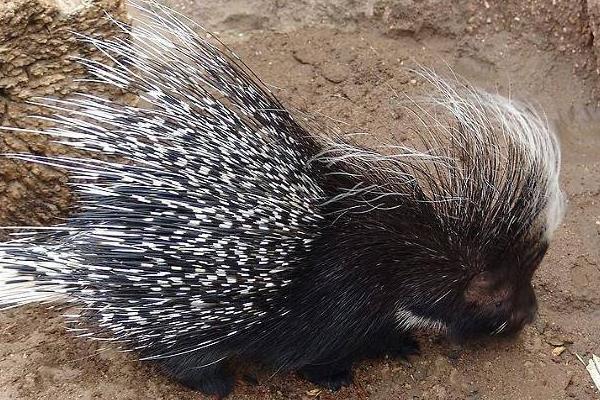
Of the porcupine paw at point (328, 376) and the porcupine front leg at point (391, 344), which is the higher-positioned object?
the porcupine front leg at point (391, 344)

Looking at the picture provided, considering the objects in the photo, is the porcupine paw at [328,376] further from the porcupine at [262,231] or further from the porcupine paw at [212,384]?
the porcupine paw at [212,384]

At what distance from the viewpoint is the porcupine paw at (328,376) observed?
7.29 feet

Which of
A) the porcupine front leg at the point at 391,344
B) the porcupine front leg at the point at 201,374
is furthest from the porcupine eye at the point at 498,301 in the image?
the porcupine front leg at the point at 201,374

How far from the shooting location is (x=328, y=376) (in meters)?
2.24

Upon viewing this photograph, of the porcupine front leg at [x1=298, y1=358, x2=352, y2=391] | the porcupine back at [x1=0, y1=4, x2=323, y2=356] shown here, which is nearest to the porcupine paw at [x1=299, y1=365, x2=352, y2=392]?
the porcupine front leg at [x1=298, y1=358, x2=352, y2=391]

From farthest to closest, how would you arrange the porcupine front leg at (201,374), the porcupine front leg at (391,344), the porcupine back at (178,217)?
the porcupine front leg at (391,344)
the porcupine front leg at (201,374)
the porcupine back at (178,217)

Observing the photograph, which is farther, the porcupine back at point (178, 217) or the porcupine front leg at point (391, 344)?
the porcupine front leg at point (391, 344)

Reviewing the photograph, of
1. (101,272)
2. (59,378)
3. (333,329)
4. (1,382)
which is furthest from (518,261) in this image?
(1,382)

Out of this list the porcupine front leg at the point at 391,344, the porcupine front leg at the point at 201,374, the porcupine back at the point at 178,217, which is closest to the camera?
the porcupine back at the point at 178,217

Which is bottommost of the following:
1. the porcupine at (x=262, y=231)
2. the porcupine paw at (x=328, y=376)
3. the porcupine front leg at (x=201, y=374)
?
the porcupine paw at (x=328, y=376)

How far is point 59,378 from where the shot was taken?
2.12 metres

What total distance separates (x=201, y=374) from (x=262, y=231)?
52cm

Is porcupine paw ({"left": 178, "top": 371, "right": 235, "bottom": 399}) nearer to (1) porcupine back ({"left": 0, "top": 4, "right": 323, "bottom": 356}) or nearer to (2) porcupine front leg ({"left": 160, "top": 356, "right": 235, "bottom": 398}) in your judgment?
(2) porcupine front leg ({"left": 160, "top": 356, "right": 235, "bottom": 398})

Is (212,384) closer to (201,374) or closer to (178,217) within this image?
(201,374)
